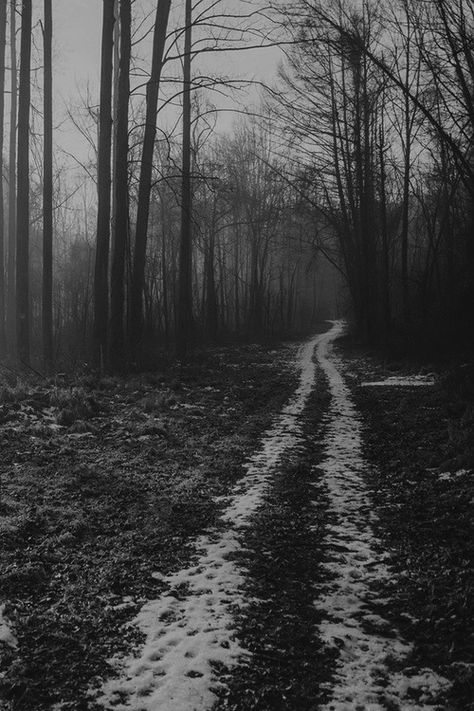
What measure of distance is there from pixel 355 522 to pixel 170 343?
65.3ft

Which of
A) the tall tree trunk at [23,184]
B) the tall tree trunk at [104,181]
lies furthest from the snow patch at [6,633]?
the tall tree trunk at [23,184]

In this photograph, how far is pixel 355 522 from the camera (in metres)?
4.64

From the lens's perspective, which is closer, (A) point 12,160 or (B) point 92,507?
(B) point 92,507

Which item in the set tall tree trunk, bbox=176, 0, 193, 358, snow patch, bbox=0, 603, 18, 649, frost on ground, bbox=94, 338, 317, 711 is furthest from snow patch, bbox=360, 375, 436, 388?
snow patch, bbox=0, 603, 18, 649

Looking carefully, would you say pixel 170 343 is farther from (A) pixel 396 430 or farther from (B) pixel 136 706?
(B) pixel 136 706

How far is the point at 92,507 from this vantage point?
513 cm

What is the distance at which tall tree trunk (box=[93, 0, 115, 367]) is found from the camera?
14500mm

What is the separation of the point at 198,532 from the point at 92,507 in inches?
47.2

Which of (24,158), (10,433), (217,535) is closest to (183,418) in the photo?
(10,433)

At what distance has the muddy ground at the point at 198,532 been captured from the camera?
2.72m

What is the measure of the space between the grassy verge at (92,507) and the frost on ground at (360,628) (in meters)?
1.11

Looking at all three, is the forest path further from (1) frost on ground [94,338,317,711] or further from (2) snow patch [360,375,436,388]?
(2) snow patch [360,375,436,388]

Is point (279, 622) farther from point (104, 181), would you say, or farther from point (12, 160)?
point (12, 160)

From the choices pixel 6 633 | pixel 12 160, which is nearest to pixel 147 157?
pixel 12 160
